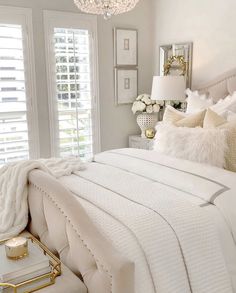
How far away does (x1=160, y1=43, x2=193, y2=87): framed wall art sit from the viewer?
3.94m

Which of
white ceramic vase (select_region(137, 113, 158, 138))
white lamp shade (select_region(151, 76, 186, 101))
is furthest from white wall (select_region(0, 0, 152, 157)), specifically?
white lamp shade (select_region(151, 76, 186, 101))

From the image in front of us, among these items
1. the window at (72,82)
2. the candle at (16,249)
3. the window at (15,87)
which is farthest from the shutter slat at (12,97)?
the candle at (16,249)

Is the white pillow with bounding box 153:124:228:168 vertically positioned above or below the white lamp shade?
below

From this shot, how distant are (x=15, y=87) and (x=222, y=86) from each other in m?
2.11

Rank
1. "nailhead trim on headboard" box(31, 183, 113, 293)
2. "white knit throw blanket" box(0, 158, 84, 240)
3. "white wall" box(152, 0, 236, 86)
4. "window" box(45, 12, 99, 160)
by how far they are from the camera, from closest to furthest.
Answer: "nailhead trim on headboard" box(31, 183, 113, 293) → "white knit throw blanket" box(0, 158, 84, 240) → "white wall" box(152, 0, 236, 86) → "window" box(45, 12, 99, 160)

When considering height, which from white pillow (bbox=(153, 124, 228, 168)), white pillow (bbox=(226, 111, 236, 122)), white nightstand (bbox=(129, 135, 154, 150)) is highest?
white pillow (bbox=(226, 111, 236, 122))

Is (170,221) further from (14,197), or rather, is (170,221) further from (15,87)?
(15,87)

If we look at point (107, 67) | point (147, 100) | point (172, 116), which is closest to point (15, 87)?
point (107, 67)

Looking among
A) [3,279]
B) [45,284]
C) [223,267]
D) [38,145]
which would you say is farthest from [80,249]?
[38,145]

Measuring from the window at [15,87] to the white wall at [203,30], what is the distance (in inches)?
66.8

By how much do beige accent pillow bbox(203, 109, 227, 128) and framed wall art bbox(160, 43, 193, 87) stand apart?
151cm

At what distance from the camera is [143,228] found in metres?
1.50

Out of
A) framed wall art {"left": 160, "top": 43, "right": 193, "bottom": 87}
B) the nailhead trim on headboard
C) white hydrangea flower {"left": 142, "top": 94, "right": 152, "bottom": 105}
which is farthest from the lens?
white hydrangea flower {"left": 142, "top": 94, "right": 152, "bottom": 105}

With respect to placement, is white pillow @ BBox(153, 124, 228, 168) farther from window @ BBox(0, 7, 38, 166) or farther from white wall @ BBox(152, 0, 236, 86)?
window @ BBox(0, 7, 38, 166)
